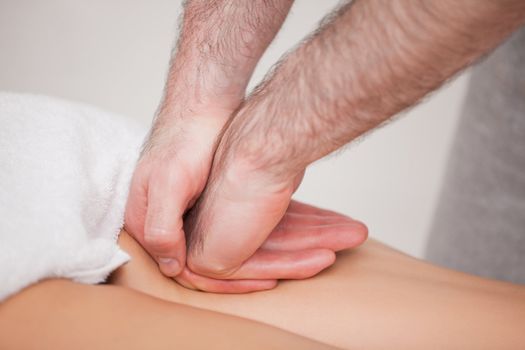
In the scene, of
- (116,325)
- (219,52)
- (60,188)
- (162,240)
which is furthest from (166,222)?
(219,52)

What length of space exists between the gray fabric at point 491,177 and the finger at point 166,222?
83 cm

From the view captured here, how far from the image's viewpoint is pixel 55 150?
0.77m

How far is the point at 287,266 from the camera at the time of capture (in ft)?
2.63

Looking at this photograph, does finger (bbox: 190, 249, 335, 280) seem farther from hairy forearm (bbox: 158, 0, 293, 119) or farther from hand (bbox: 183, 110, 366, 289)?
hairy forearm (bbox: 158, 0, 293, 119)

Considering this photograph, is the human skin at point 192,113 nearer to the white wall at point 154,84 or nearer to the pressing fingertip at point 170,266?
the pressing fingertip at point 170,266

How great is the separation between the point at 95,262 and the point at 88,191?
0.12m

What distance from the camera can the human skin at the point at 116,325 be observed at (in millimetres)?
547

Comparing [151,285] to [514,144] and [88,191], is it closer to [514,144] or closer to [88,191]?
[88,191]

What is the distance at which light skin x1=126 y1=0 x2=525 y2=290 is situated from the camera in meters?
0.61

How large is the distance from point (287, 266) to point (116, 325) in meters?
0.30

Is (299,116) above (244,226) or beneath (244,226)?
above

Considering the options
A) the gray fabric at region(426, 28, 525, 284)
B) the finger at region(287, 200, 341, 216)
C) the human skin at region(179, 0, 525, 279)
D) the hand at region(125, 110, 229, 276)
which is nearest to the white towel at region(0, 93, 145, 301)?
the hand at region(125, 110, 229, 276)

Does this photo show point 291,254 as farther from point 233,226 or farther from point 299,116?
point 299,116

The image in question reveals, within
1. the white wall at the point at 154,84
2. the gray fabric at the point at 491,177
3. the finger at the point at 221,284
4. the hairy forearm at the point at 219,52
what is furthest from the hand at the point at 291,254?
the white wall at the point at 154,84
